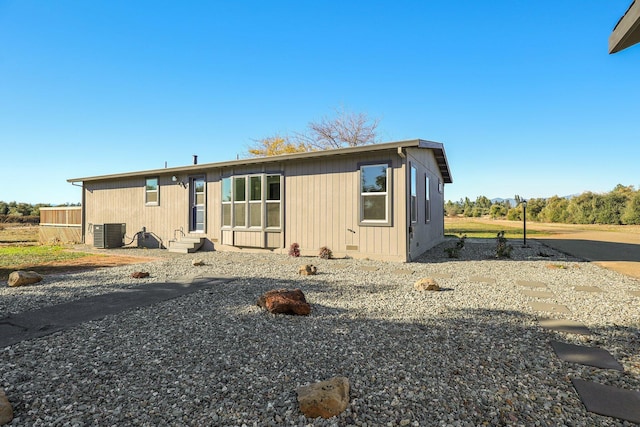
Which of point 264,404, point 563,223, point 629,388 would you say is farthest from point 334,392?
point 563,223

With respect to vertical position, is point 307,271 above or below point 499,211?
below

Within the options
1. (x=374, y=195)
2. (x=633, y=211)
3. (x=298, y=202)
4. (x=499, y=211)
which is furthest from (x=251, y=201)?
(x=499, y=211)

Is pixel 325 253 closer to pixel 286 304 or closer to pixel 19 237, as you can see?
pixel 286 304

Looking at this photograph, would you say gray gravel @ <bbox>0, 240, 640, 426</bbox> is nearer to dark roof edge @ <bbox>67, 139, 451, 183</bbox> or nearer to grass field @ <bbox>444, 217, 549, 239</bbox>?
dark roof edge @ <bbox>67, 139, 451, 183</bbox>

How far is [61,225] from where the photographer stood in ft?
45.7

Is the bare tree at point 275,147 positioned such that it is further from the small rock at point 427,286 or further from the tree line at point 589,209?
the small rock at point 427,286

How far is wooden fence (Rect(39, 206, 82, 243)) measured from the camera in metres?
13.6

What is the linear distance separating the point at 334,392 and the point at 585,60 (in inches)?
525

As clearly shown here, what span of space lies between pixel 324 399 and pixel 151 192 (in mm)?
12142

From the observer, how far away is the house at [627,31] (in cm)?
245

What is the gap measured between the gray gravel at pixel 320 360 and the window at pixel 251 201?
4887 mm

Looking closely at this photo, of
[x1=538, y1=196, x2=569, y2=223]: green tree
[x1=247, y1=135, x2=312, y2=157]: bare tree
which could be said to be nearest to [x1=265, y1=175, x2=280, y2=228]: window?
[x1=247, y1=135, x2=312, y2=157]: bare tree

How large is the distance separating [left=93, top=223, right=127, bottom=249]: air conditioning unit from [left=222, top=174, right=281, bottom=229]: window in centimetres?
487

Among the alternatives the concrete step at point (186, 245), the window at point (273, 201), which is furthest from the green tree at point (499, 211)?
the concrete step at point (186, 245)
